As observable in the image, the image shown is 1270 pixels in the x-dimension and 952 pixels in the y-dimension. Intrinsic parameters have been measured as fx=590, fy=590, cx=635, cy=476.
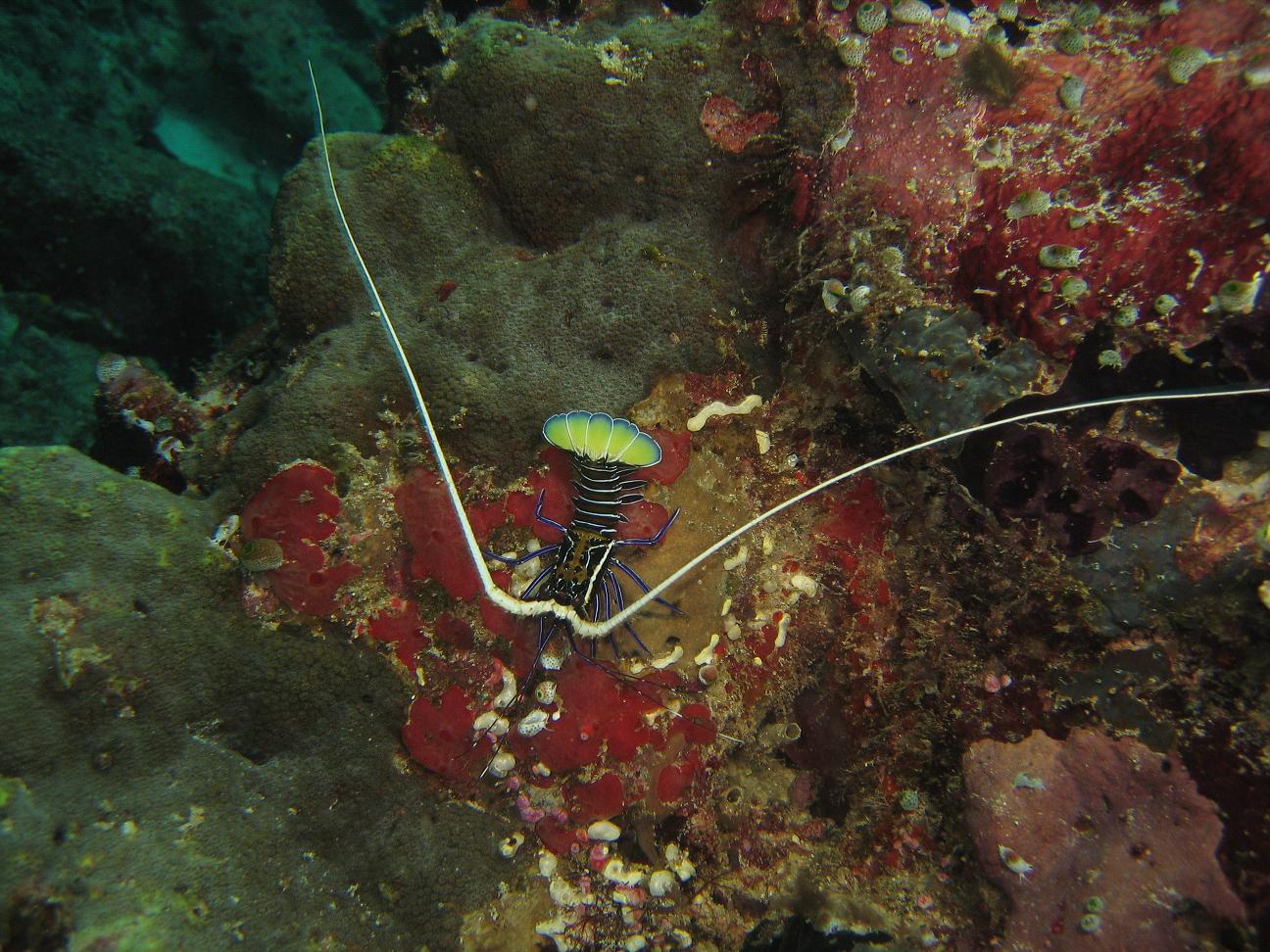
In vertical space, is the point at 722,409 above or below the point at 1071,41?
below

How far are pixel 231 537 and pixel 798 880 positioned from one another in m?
3.94

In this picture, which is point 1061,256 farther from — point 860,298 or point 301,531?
point 301,531

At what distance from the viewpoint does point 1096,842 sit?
9.18 ft

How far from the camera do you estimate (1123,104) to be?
2684 millimetres

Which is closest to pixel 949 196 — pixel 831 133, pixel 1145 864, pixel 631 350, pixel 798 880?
pixel 831 133

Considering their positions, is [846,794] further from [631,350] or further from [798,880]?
[631,350]

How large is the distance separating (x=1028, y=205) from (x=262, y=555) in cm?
428

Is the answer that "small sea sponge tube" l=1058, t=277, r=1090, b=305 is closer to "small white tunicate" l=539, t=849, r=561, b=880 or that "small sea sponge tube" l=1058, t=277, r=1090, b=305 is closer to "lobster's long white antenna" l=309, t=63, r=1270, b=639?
"lobster's long white antenna" l=309, t=63, r=1270, b=639

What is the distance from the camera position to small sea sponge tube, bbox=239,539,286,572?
327 cm

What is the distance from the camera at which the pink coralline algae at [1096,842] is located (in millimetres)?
2605

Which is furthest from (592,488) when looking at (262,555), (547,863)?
(547,863)

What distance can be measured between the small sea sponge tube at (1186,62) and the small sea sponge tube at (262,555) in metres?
4.90

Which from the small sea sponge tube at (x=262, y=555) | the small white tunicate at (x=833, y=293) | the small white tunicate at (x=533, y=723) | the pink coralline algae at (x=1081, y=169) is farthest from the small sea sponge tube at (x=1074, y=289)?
the small sea sponge tube at (x=262, y=555)

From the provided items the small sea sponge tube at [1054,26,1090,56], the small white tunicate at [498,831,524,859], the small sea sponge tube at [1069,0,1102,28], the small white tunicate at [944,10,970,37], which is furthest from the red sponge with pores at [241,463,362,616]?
the small sea sponge tube at [1069,0,1102,28]
